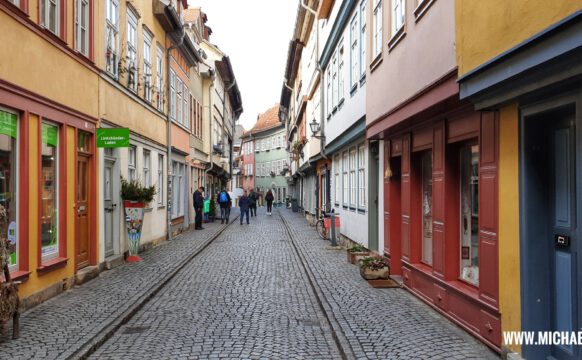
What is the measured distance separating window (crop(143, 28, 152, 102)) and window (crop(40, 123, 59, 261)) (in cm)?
728

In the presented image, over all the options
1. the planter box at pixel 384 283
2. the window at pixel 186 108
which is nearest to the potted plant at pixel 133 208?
the planter box at pixel 384 283

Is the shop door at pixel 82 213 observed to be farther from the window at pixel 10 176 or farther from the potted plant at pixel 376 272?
the potted plant at pixel 376 272

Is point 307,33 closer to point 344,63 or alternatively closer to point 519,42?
point 344,63

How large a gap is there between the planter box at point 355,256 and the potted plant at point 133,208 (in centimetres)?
482

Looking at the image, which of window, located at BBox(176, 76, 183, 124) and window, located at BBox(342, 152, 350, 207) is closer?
window, located at BBox(342, 152, 350, 207)

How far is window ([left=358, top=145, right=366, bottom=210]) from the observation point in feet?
46.6

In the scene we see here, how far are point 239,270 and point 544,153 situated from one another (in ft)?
27.9

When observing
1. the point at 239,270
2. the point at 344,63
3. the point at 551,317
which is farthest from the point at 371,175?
the point at 551,317

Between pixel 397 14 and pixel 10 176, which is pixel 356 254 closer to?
pixel 397 14

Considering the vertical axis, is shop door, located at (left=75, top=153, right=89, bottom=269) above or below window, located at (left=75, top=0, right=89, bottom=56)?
below

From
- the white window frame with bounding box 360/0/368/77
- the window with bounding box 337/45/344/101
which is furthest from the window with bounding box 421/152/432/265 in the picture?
the window with bounding box 337/45/344/101

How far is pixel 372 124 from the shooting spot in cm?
1102

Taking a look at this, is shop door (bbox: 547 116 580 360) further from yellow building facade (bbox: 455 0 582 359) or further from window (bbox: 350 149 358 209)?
window (bbox: 350 149 358 209)

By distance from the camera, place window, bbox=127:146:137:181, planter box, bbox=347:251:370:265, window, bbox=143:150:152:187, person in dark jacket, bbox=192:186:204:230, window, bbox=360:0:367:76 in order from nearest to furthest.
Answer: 1. planter box, bbox=347:251:370:265
2. window, bbox=360:0:367:76
3. window, bbox=127:146:137:181
4. window, bbox=143:150:152:187
5. person in dark jacket, bbox=192:186:204:230
